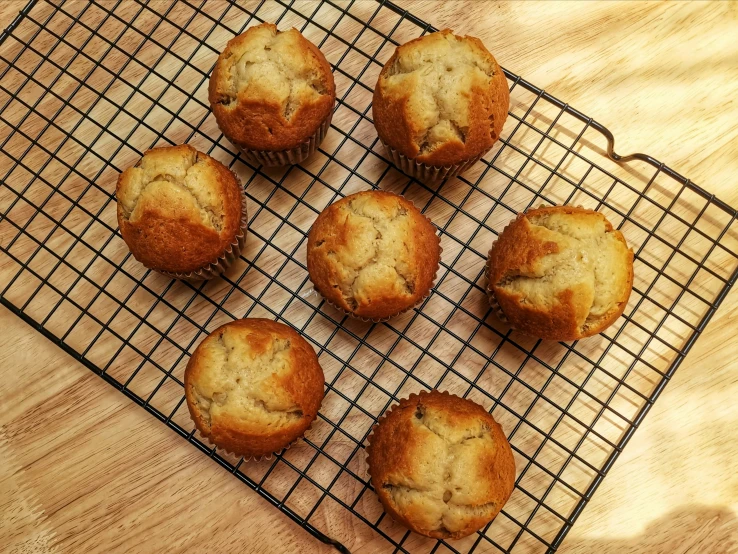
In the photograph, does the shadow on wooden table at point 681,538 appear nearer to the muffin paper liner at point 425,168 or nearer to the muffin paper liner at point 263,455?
the muffin paper liner at point 263,455

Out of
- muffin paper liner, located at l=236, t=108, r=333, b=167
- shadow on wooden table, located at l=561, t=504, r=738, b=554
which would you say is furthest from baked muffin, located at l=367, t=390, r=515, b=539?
muffin paper liner, located at l=236, t=108, r=333, b=167

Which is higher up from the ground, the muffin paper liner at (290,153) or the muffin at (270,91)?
the muffin at (270,91)

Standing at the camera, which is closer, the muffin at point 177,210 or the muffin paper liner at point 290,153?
the muffin at point 177,210

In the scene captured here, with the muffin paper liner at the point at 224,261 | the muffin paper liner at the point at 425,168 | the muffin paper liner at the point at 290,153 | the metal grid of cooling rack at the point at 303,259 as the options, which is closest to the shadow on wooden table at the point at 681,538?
the metal grid of cooling rack at the point at 303,259

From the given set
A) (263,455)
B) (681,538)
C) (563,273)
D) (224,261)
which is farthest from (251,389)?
(681,538)

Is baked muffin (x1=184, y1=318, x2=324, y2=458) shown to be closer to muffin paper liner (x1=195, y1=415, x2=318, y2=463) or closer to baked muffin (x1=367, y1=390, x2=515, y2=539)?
muffin paper liner (x1=195, y1=415, x2=318, y2=463)

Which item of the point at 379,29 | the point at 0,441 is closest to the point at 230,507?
the point at 0,441

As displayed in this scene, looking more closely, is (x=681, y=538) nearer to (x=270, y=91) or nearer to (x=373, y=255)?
(x=373, y=255)
